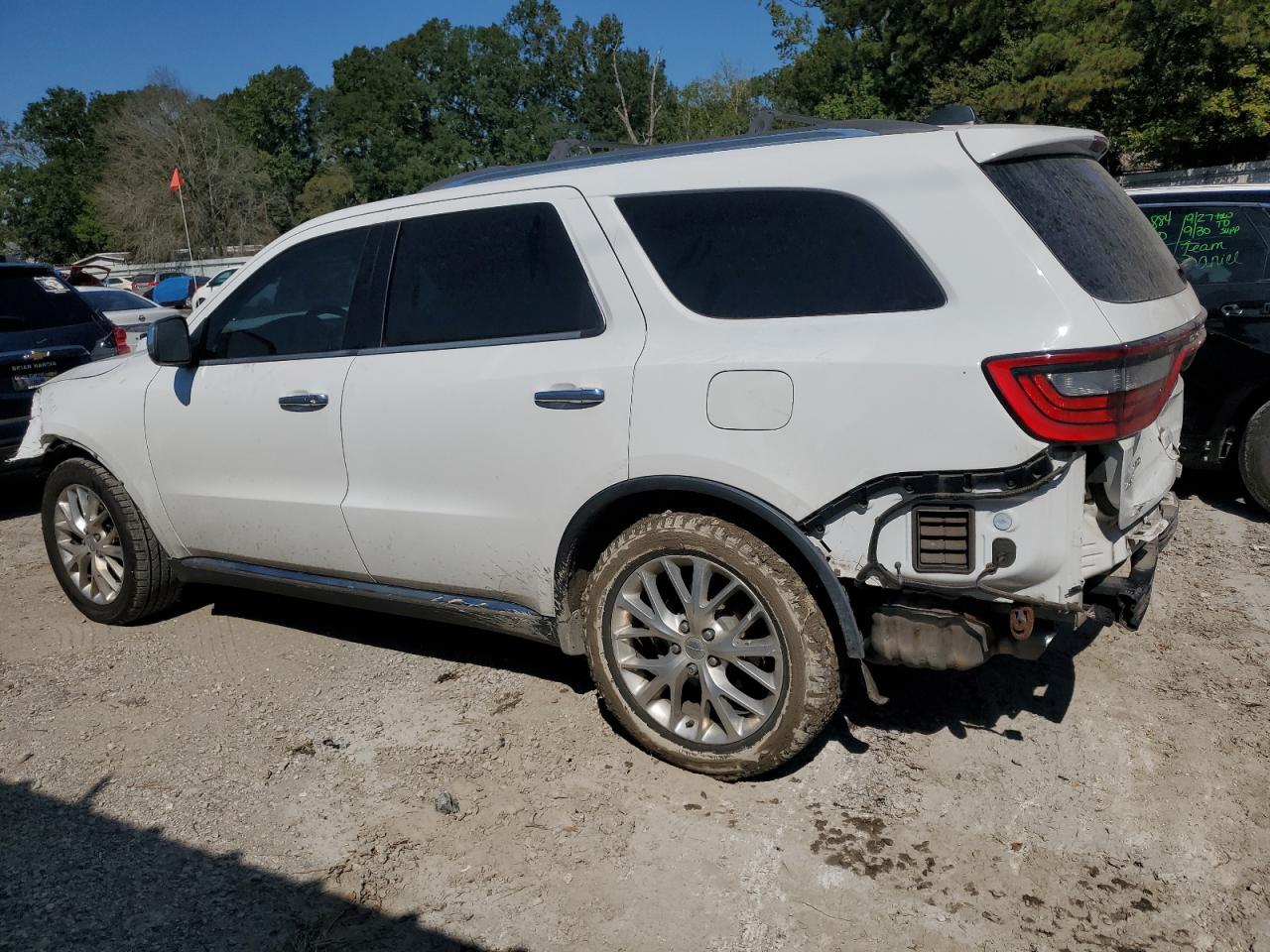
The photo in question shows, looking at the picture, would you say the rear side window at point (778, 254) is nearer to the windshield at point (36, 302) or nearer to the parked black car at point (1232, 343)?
the parked black car at point (1232, 343)

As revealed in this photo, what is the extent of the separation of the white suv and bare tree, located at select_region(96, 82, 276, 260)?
194ft

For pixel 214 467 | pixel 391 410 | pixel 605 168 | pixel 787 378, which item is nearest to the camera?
pixel 787 378

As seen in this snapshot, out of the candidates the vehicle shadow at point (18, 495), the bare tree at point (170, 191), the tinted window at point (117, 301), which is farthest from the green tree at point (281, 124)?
the vehicle shadow at point (18, 495)

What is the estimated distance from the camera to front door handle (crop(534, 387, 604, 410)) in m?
3.20

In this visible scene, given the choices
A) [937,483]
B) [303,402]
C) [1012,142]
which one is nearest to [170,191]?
[303,402]

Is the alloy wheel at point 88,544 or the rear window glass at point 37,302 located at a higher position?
the rear window glass at point 37,302

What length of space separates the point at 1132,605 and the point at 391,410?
2.51 metres

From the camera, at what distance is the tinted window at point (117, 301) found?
51.8 feet

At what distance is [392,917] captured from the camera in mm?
Answer: 2748

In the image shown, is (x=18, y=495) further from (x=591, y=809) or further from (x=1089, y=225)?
(x=1089, y=225)

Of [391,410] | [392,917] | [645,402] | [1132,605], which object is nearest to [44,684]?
[391,410]

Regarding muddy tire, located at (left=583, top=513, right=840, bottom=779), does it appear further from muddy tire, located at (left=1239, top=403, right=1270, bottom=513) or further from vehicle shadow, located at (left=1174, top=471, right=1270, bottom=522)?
vehicle shadow, located at (left=1174, top=471, right=1270, bottom=522)

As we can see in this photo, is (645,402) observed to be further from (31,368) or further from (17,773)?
(31,368)

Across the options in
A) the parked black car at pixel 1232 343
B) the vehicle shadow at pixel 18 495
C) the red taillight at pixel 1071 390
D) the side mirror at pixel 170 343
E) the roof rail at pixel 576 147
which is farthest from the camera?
the vehicle shadow at pixel 18 495
